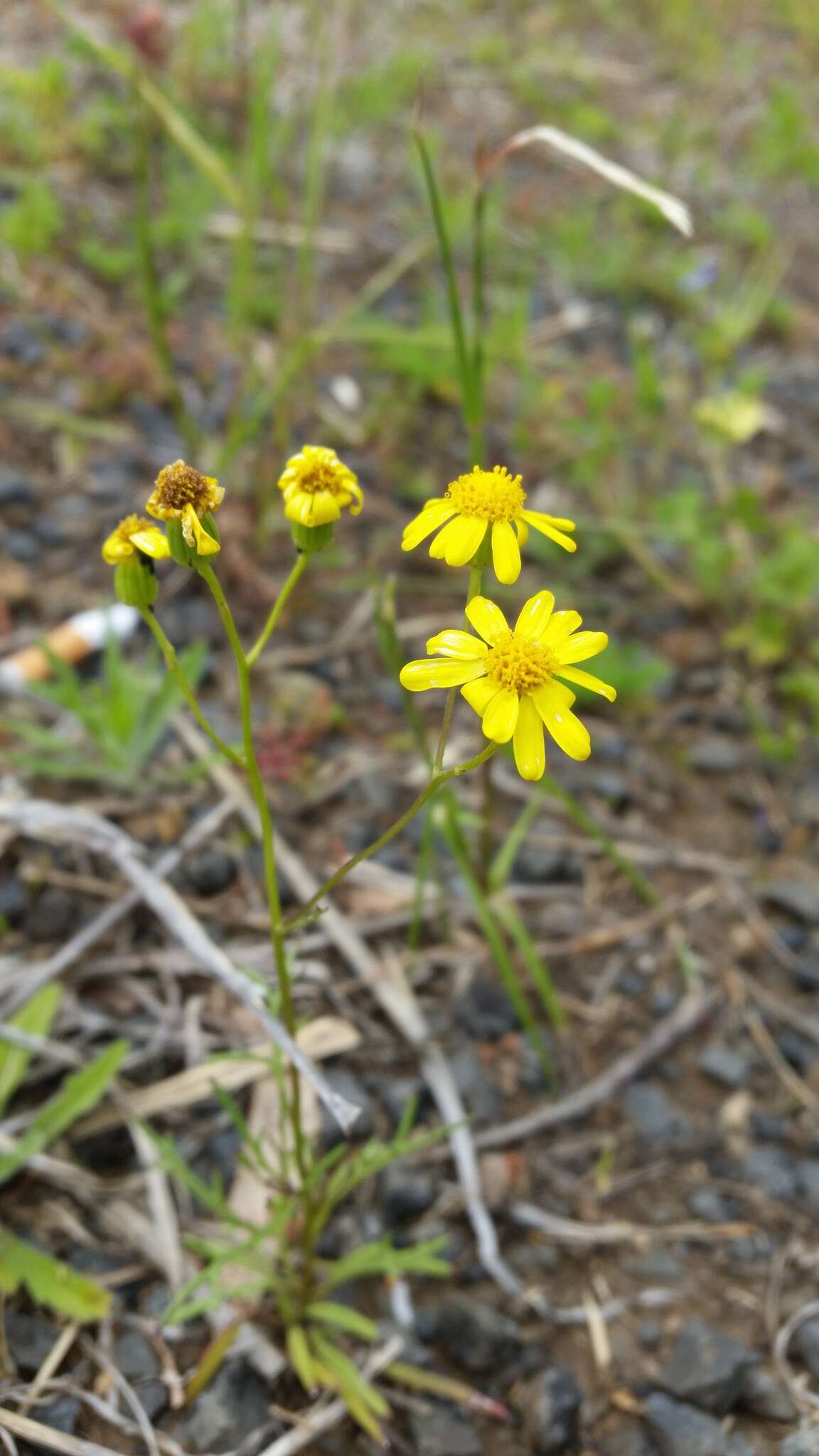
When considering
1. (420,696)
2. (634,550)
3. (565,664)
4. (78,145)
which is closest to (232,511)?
(420,696)

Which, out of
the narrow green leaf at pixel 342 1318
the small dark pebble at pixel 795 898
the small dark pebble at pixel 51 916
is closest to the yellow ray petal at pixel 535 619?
the narrow green leaf at pixel 342 1318

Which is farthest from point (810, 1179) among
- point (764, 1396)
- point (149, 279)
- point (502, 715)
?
point (149, 279)

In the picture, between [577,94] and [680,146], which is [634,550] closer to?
[680,146]

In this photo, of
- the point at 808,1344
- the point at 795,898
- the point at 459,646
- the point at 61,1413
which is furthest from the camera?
the point at 795,898

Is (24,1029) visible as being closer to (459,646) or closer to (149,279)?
(459,646)

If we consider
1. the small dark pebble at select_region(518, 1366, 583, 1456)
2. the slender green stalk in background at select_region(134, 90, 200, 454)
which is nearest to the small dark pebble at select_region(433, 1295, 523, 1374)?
the small dark pebble at select_region(518, 1366, 583, 1456)

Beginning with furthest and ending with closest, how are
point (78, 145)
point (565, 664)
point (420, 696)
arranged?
1. point (78, 145)
2. point (420, 696)
3. point (565, 664)
